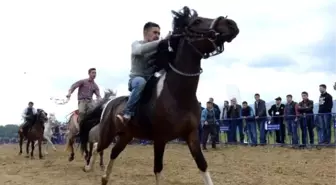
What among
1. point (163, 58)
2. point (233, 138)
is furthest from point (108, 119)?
point (233, 138)

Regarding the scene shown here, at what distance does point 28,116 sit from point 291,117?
1154cm

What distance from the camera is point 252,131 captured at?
20141 millimetres

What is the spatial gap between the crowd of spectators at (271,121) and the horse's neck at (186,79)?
10847 mm

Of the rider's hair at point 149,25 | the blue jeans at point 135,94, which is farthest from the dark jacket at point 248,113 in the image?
the blue jeans at point 135,94

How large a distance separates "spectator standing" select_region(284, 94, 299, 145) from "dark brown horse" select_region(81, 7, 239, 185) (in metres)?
11.3

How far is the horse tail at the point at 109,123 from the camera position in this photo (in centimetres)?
903

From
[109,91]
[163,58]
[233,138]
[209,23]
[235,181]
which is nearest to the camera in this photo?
[209,23]

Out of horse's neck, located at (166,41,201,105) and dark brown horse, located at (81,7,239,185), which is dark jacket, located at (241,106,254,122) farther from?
horse's neck, located at (166,41,201,105)

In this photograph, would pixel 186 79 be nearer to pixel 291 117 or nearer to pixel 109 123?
pixel 109 123

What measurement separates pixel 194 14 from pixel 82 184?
487 centimetres

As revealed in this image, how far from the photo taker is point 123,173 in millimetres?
12094

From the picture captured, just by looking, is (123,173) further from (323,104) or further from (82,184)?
(323,104)

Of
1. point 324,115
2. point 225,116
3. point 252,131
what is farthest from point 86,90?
point 225,116

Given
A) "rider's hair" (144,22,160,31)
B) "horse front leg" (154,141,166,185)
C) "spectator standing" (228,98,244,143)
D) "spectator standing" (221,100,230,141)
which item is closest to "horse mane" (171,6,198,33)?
"rider's hair" (144,22,160,31)
